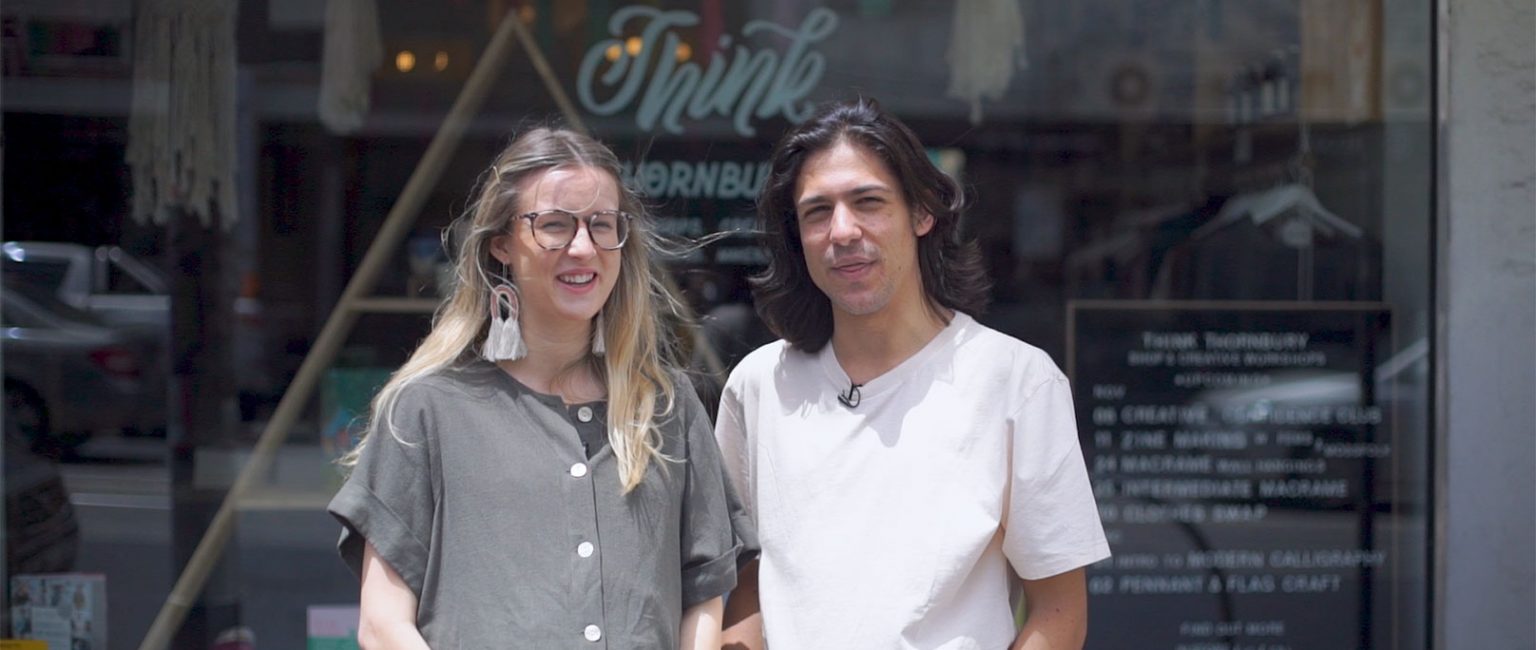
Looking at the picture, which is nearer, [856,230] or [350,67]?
[856,230]

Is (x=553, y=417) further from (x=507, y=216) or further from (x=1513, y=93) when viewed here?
(x=1513, y=93)

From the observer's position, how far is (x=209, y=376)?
471 cm

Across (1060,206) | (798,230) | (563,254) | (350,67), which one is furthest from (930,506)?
(350,67)

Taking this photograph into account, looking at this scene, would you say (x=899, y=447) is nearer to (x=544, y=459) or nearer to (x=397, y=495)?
(x=544, y=459)

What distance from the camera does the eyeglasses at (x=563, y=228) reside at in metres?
2.41

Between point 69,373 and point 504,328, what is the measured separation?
2.83m

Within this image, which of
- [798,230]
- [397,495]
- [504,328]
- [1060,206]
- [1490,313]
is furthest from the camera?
[1060,206]

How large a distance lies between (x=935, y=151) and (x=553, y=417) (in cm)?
243

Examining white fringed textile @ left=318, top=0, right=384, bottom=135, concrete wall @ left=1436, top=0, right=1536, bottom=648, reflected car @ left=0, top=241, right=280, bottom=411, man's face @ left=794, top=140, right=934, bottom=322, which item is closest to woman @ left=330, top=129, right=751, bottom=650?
man's face @ left=794, top=140, right=934, bottom=322

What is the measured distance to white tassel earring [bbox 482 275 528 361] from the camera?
243cm

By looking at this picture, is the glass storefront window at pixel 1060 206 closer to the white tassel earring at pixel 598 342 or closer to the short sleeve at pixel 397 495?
the white tassel earring at pixel 598 342

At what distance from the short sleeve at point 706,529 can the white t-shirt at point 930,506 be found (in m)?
0.06

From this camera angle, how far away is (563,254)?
2408 millimetres

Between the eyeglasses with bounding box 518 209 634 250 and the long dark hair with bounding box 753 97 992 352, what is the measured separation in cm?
35
